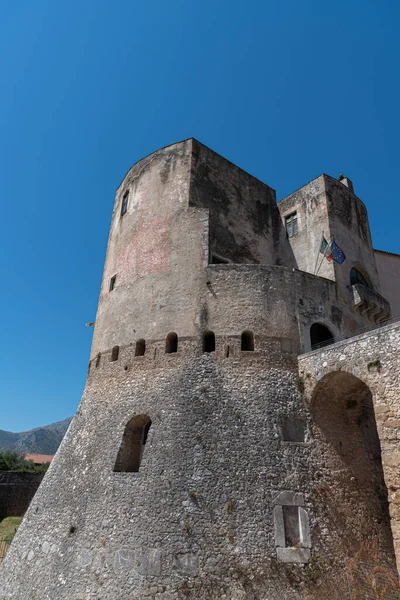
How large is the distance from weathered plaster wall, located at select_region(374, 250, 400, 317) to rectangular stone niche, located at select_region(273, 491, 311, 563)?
1613 centimetres

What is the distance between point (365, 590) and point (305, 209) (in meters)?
15.9

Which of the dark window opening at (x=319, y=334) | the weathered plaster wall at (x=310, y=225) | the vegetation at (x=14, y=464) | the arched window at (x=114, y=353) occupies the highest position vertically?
the weathered plaster wall at (x=310, y=225)

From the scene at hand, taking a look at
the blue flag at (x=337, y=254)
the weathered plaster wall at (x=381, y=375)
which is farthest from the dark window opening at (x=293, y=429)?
the blue flag at (x=337, y=254)

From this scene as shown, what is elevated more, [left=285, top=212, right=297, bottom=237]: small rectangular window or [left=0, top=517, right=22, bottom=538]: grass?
[left=285, top=212, right=297, bottom=237]: small rectangular window

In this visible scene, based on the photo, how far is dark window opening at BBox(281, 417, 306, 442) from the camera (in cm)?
1258

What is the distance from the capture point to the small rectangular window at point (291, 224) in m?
20.3

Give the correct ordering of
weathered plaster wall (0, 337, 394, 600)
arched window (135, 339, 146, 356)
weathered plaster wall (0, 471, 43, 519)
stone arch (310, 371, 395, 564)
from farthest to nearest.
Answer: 1. weathered plaster wall (0, 471, 43, 519)
2. arched window (135, 339, 146, 356)
3. stone arch (310, 371, 395, 564)
4. weathered plaster wall (0, 337, 394, 600)

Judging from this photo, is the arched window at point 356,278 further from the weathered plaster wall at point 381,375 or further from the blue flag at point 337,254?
the weathered plaster wall at point 381,375

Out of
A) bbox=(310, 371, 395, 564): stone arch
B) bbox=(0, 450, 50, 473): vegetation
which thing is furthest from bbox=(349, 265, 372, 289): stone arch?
bbox=(0, 450, 50, 473): vegetation

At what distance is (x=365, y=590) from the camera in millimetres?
10531

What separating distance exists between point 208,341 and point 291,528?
6.62m

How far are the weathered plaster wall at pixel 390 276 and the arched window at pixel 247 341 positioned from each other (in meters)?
13.1

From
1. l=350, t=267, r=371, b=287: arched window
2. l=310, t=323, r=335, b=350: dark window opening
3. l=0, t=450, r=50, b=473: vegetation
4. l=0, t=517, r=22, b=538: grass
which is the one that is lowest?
l=0, t=517, r=22, b=538: grass

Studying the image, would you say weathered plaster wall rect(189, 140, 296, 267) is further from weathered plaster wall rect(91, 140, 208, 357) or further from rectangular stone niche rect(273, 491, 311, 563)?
rectangular stone niche rect(273, 491, 311, 563)
